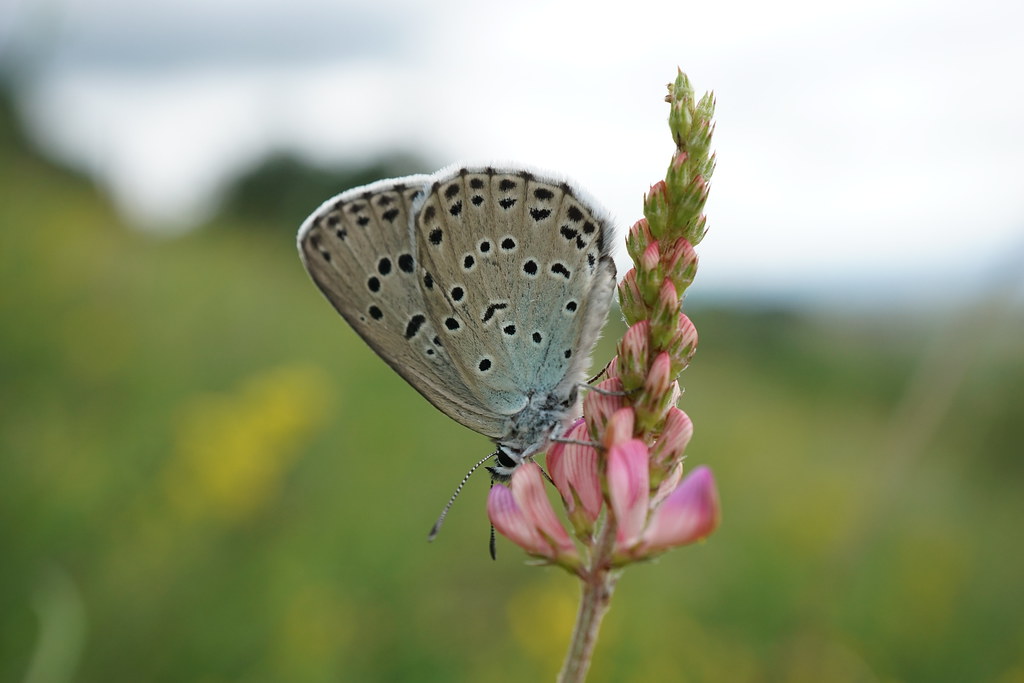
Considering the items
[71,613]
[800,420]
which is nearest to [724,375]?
[800,420]

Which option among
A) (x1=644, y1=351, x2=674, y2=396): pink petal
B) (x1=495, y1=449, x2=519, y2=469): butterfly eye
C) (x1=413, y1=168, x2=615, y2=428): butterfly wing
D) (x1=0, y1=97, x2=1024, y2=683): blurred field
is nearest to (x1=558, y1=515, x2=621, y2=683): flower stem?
(x1=644, y1=351, x2=674, y2=396): pink petal

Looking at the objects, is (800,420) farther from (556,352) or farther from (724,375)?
Answer: (556,352)

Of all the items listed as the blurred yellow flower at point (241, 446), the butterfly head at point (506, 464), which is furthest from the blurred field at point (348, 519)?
the butterfly head at point (506, 464)

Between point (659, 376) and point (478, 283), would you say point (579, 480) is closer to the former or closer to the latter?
point (659, 376)

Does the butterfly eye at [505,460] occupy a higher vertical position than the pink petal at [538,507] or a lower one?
lower

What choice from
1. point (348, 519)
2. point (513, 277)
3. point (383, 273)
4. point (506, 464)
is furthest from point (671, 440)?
point (348, 519)

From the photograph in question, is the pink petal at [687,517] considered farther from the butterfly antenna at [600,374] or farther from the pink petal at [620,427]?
the butterfly antenna at [600,374]
